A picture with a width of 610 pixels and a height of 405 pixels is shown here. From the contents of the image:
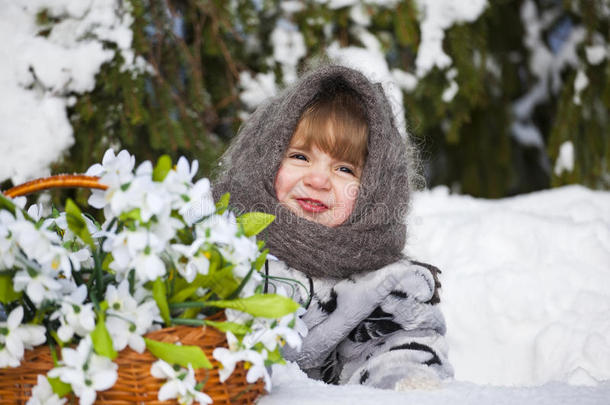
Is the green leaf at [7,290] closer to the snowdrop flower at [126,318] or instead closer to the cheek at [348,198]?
the snowdrop flower at [126,318]

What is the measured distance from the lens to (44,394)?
0.77m

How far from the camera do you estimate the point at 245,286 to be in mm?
851

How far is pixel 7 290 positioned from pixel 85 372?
149 mm

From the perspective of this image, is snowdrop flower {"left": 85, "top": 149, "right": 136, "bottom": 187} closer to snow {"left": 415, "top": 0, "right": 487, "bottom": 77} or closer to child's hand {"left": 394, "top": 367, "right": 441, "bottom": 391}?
child's hand {"left": 394, "top": 367, "right": 441, "bottom": 391}

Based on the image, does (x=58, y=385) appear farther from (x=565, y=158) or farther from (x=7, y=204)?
(x=565, y=158)

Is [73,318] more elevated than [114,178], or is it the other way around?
[114,178]

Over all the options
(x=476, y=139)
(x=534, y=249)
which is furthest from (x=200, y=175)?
(x=476, y=139)

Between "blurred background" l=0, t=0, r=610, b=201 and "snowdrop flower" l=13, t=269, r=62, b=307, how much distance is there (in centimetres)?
128

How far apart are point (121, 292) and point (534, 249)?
1637 millimetres

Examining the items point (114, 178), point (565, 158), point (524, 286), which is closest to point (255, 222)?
point (114, 178)

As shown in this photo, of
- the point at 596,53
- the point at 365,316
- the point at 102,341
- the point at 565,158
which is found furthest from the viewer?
the point at 565,158

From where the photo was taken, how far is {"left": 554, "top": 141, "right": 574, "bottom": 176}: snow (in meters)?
2.63

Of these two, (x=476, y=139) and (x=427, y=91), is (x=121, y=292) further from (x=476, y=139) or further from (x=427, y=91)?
(x=476, y=139)

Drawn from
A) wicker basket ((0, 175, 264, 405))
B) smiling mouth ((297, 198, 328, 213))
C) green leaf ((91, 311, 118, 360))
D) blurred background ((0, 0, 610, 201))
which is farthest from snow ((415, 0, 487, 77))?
green leaf ((91, 311, 118, 360))
